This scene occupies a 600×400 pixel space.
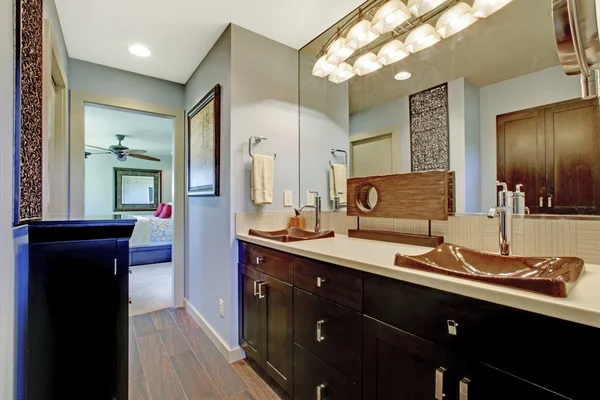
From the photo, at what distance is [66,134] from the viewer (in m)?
2.36

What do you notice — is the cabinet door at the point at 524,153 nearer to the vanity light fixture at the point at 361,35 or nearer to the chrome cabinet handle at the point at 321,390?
the vanity light fixture at the point at 361,35

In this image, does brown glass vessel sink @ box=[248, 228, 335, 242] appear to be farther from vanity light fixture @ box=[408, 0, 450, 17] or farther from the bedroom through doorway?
vanity light fixture @ box=[408, 0, 450, 17]

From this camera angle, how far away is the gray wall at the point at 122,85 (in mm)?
A: 2523

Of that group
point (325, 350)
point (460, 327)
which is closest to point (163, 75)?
point (325, 350)

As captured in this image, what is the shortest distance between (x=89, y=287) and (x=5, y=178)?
1.68 ft

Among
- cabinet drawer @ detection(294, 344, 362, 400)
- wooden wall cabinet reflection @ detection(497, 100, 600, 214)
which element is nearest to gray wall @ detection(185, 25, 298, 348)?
cabinet drawer @ detection(294, 344, 362, 400)

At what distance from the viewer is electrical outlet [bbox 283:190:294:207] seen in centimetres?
232

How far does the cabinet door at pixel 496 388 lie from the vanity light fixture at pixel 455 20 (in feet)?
5.31

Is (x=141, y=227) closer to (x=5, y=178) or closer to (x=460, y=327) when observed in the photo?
(x=5, y=178)

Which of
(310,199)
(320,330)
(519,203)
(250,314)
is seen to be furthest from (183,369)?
(519,203)

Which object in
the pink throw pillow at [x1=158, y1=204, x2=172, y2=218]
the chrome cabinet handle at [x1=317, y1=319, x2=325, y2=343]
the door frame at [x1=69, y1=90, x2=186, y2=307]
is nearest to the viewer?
the chrome cabinet handle at [x1=317, y1=319, x2=325, y2=343]

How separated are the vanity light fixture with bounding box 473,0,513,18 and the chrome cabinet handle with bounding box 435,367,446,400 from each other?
1.63m

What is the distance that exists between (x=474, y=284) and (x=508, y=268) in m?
0.37

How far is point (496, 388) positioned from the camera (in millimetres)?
757
